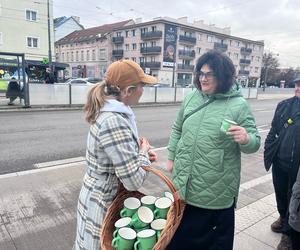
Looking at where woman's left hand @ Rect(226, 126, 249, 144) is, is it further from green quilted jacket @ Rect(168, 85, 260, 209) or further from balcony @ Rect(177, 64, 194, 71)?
balcony @ Rect(177, 64, 194, 71)

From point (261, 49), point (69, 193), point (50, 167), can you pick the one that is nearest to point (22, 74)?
point (50, 167)

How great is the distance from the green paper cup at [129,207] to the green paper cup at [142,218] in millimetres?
27

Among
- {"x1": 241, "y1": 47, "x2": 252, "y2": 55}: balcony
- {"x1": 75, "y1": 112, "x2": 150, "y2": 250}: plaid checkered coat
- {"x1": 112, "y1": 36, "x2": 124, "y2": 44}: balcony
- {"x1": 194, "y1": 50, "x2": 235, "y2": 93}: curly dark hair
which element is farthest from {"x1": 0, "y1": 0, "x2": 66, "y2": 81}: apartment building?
{"x1": 241, "y1": 47, "x2": 252, "y2": 55}: balcony

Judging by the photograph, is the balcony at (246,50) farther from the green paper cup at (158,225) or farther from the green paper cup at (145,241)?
the green paper cup at (145,241)

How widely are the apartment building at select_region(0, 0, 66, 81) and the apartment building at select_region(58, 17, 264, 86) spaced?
1928cm

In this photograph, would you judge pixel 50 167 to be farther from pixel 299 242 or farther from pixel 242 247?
pixel 299 242

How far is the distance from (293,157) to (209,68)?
1.37m

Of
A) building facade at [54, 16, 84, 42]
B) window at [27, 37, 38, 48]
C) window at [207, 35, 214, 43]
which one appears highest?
building facade at [54, 16, 84, 42]

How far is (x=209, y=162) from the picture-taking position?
6.95 feet

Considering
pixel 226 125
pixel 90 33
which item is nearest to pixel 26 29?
pixel 90 33

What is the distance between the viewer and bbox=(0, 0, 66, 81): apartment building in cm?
3219

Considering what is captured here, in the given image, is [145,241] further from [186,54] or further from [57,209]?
[186,54]

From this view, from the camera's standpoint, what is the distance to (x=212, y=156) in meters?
2.11

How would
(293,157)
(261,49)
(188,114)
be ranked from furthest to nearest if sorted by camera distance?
(261,49), (293,157), (188,114)
